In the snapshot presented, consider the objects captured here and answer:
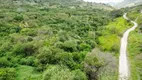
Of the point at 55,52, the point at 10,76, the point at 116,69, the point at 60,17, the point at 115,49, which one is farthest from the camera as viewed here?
the point at 60,17

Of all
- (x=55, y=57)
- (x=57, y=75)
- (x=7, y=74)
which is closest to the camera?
(x=57, y=75)

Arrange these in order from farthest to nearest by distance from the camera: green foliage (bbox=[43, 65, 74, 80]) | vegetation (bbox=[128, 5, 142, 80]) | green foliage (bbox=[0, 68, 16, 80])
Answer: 1. vegetation (bbox=[128, 5, 142, 80])
2. green foliage (bbox=[0, 68, 16, 80])
3. green foliage (bbox=[43, 65, 74, 80])

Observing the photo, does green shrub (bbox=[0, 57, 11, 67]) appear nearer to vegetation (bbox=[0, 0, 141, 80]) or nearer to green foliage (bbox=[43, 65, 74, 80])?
vegetation (bbox=[0, 0, 141, 80])

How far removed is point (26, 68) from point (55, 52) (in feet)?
30.9

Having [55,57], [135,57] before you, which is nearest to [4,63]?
[55,57]

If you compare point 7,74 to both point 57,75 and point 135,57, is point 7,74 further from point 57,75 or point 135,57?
point 135,57

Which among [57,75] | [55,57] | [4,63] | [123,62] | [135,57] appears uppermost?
[57,75]

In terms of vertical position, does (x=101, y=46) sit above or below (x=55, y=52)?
below

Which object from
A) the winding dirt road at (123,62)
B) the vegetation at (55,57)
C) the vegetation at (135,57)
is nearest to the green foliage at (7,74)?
the vegetation at (55,57)

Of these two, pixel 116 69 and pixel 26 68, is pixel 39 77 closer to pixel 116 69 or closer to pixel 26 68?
pixel 26 68

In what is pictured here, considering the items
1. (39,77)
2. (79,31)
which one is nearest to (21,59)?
(39,77)

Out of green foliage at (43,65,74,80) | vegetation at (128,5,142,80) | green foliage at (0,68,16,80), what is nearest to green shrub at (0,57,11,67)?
green foliage at (0,68,16,80)

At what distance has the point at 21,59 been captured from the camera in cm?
5919

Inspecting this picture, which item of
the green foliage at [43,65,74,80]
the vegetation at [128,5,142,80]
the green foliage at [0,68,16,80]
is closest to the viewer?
the green foliage at [43,65,74,80]
